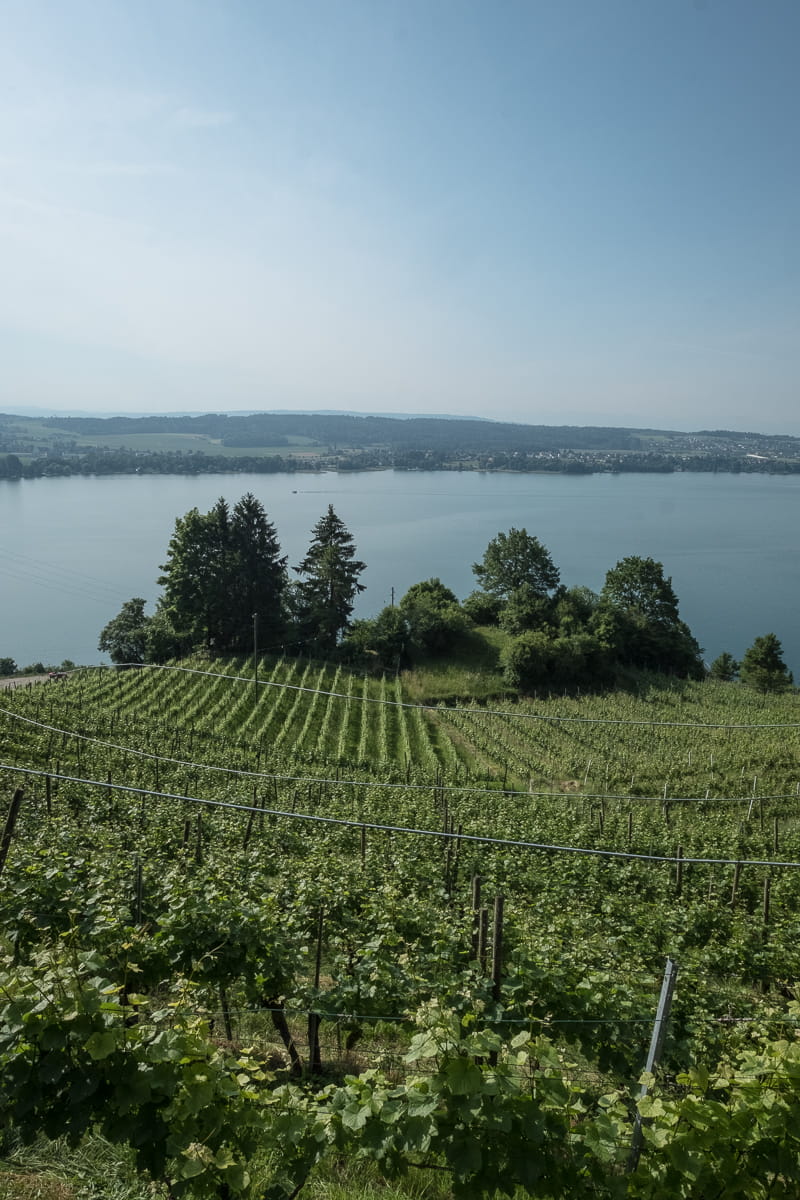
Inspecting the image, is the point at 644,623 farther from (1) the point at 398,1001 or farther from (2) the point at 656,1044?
(2) the point at 656,1044

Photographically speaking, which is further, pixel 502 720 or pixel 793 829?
pixel 502 720

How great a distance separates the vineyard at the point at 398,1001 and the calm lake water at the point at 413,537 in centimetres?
4109

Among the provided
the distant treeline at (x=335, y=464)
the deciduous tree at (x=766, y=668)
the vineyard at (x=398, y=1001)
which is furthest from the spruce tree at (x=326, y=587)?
the distant treeline at (x=335, y=464)

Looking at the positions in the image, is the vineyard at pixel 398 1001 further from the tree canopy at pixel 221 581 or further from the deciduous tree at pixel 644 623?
the deciduous tree at pixel 644 623

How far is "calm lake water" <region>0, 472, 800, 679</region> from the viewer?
2141 inches

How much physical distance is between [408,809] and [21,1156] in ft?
30.6

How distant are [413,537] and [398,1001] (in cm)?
8020

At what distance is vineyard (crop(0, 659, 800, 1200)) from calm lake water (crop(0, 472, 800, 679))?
1618 inches

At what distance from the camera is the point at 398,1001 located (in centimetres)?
414

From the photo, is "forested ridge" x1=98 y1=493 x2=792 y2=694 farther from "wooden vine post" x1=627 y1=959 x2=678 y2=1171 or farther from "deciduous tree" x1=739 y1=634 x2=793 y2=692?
"wooden vine post" x1=627 y1=959 x2=678 y2=1171

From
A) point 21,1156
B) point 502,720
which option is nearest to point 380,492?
point 502,720

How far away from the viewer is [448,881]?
295 inches

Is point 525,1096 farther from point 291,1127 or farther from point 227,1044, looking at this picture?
point 227,1044

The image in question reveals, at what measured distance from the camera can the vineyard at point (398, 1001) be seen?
2400 millimetres
